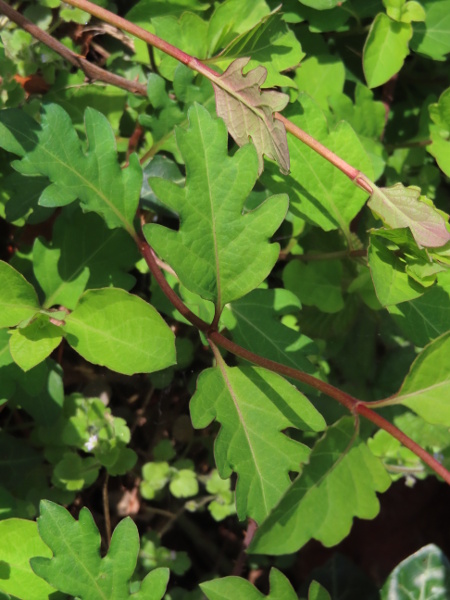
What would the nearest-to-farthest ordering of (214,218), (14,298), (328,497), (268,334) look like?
(328,497)
(214,218)
(14,298)
(268,334)

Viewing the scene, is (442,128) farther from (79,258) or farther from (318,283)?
(79,258)

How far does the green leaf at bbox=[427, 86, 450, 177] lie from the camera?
165 cm

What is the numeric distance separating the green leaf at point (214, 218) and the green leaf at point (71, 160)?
0.22 metres

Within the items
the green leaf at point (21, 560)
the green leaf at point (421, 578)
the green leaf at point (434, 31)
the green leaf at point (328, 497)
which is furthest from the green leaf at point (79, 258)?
the green leaf at point (421, 578)

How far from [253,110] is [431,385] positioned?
2.01 feet

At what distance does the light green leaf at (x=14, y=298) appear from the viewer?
4.41ft

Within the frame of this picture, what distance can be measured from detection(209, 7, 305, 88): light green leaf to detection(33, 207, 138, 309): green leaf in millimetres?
449

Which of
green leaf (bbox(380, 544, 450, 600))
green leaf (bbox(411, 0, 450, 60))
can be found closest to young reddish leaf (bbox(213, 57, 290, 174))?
green leaf (bbox(411, 0, 450, 60))

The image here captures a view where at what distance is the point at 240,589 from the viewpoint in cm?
132

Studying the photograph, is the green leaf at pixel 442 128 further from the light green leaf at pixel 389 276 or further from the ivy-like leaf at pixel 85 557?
the ivy-like leaf at pixel 85 557

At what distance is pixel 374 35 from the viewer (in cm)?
167

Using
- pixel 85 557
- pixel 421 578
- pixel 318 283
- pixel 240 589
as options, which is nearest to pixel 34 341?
pixel 85 557

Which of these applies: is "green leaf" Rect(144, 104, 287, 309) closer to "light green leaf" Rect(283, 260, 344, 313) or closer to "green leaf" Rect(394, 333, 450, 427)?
"green leaf" Rect(394, 333, 450, 427)

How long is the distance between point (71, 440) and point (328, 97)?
3.48 ft
